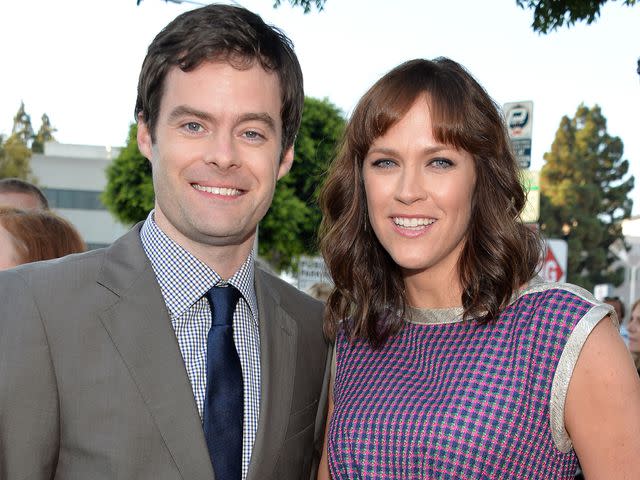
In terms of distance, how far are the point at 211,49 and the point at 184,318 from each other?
34.5 inches

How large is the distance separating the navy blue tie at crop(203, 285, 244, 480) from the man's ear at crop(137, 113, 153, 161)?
1.89 ft

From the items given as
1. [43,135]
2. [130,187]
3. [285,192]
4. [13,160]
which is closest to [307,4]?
[285,192]

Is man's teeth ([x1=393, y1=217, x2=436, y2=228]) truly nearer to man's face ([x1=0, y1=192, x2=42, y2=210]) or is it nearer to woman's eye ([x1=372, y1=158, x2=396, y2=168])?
woman's eye ([x1=372, y1=158, x2=396, y2=168])

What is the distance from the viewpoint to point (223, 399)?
101 inches

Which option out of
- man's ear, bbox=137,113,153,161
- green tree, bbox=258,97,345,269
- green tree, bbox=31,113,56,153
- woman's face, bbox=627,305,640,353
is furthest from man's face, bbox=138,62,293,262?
green tree, bbox=31,113,56,153

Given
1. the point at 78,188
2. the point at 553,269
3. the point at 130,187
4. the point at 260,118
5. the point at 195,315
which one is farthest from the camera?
the point at 78,188

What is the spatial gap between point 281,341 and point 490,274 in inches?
31.3

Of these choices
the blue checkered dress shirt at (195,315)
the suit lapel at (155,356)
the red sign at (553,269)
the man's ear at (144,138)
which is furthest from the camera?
the red sign at (553,269)

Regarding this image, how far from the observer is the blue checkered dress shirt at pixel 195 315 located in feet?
8.55

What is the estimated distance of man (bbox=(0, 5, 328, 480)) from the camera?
2379mm

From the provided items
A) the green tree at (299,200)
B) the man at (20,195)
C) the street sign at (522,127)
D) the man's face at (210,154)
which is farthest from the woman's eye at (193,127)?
the green tree at (299,200)

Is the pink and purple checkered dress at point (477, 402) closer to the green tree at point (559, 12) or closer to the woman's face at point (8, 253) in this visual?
the woman's face at point (8, 253)

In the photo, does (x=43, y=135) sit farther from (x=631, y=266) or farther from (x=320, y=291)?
(x=320, y=291)

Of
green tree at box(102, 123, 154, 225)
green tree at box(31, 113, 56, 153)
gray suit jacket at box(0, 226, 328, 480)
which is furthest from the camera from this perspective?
green tree at box(31, 113, 56, 153)
